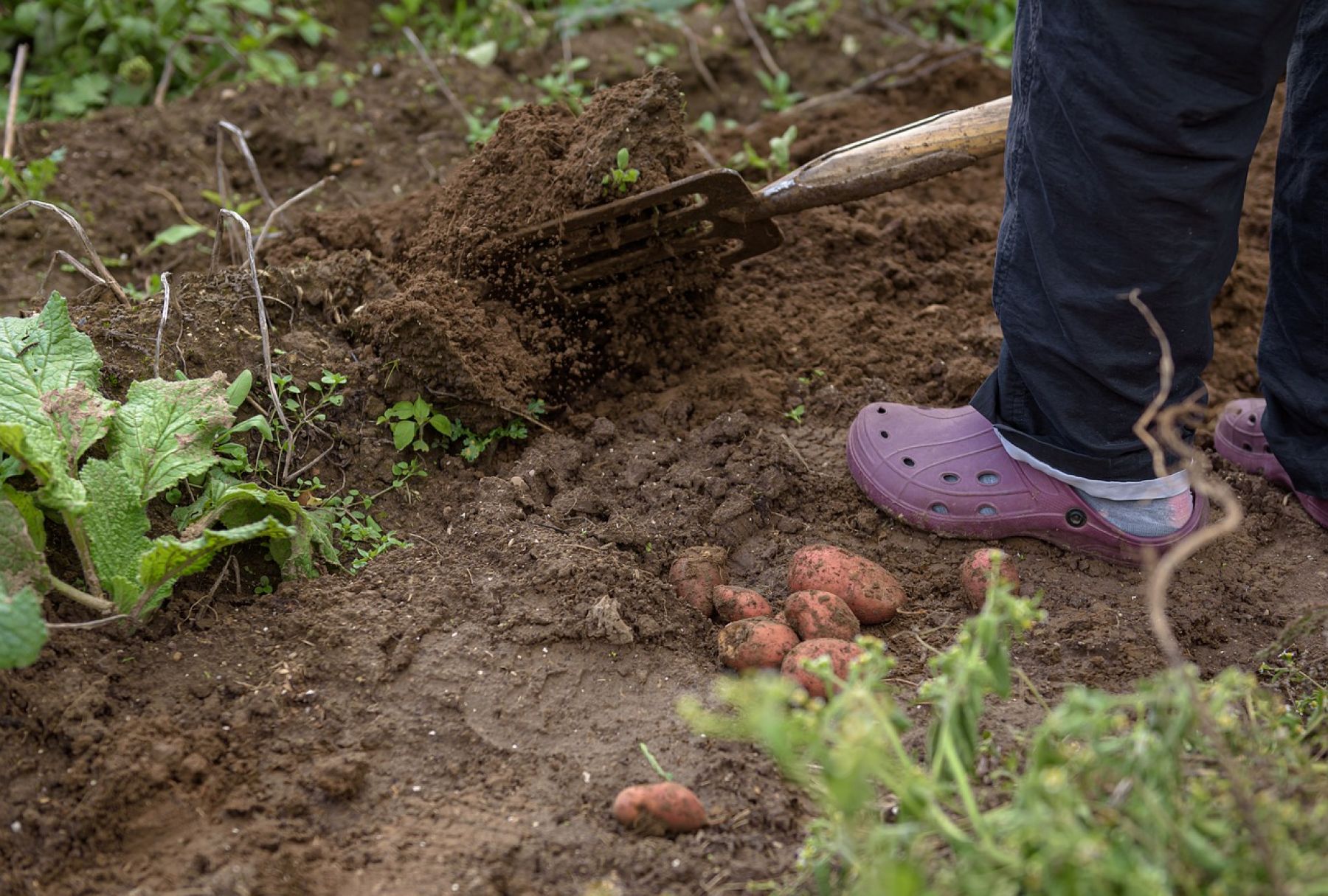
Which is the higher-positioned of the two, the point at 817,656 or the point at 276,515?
the point at 276,515

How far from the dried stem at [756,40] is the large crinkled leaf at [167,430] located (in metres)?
2.90

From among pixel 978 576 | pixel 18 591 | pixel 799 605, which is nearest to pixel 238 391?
pixel 18 591

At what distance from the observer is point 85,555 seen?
6.76 ft

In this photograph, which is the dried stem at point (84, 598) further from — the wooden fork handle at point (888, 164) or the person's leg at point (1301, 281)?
the person's leg at point (1301, 281)

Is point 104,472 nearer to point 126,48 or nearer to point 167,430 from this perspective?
point 167,430

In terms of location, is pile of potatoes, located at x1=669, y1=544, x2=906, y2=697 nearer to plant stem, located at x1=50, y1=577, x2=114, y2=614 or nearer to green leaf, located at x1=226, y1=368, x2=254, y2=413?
green leaf, located at x1=226, y1=368, x2=254, y2=413

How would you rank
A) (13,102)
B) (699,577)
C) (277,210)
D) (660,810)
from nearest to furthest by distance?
1. (660,810)
2. (699,577)
3. (277,210)
4. (13,102)

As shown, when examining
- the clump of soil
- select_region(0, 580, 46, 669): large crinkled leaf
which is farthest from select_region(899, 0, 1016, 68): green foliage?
select_region(0, 580, 46, 669): large crinkled leaf

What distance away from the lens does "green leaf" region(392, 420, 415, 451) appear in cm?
259

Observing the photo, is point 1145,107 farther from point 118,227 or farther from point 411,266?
point 118,227

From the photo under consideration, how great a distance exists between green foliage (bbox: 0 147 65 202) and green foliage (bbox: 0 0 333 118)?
29.0 inches

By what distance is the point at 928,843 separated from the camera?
1.41m

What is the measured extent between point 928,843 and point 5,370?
1.94 metres

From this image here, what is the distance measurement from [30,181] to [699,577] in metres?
2.77
